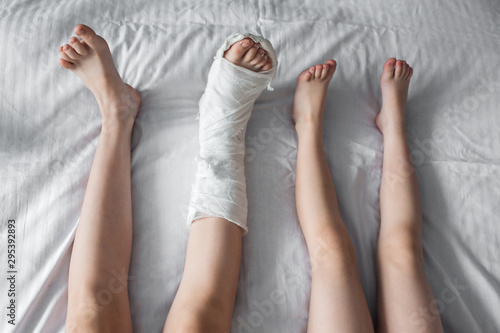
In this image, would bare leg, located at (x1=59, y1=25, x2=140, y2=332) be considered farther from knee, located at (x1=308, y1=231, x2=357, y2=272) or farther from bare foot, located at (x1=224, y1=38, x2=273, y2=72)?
knee, located at (x1=308, y1=231, x2=357, y2=272)

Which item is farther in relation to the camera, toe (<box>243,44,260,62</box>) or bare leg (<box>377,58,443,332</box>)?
toe (<box>243,44,260,62</box>)

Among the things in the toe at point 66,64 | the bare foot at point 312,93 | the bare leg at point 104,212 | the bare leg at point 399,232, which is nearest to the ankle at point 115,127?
the bare leg at point 104,212

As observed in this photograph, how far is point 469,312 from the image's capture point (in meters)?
0.76

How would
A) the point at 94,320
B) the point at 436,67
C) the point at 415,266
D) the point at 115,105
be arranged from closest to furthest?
the point at 94,320 → the point at 415,266 → the point at 115,105 → the point at 436,67

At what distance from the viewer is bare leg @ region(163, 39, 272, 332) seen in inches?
25.0

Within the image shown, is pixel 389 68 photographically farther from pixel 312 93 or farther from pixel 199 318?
pixel 199 318

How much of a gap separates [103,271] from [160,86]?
47cm

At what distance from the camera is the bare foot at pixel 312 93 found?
0.89 meters

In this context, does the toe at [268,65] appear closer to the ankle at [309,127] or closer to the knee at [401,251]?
the ankle at [309,127]

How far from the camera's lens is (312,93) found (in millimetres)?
904

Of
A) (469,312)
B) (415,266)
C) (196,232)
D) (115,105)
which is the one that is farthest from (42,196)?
(469,312)

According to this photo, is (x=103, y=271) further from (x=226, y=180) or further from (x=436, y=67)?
(x=436, y=67)

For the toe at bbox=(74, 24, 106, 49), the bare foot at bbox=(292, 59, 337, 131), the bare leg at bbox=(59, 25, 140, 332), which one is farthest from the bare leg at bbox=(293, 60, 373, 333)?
the toe at bbox=(74, 24, 106, 49)

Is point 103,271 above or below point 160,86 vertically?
below
